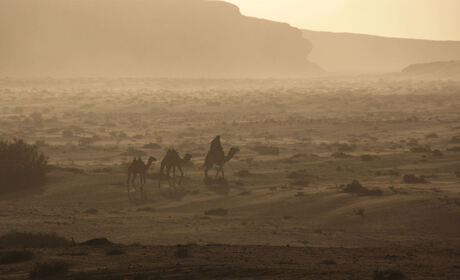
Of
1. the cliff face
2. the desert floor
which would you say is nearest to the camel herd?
the desert floor

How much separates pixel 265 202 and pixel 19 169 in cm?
721

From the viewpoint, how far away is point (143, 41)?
15450 cm

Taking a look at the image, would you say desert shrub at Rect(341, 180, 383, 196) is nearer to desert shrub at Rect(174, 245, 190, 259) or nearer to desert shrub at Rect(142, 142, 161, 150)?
desert shrub at Rect(174, 245, 190, 259)

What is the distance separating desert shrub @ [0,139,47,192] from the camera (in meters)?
19.8

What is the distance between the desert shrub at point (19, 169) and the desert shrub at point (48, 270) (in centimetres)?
1024

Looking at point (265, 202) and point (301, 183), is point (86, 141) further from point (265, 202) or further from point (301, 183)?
point (265, 202)

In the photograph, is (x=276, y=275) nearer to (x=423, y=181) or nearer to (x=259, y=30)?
(x=423, y=181)

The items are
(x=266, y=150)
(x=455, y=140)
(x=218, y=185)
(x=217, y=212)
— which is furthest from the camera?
(x=455, y=140)

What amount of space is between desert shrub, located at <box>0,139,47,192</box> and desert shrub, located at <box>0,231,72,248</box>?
22.5ft

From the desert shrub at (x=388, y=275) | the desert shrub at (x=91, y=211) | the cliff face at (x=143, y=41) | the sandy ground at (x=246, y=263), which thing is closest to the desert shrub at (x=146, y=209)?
the desert shrub at (x=91, y=211)

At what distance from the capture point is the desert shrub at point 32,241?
12.6 meters

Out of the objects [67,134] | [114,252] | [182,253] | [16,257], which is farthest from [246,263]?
[67,134]

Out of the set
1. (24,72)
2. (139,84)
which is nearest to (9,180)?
(139,84)

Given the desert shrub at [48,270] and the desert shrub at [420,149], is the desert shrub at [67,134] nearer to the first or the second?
the desert shrub at [420,149]
